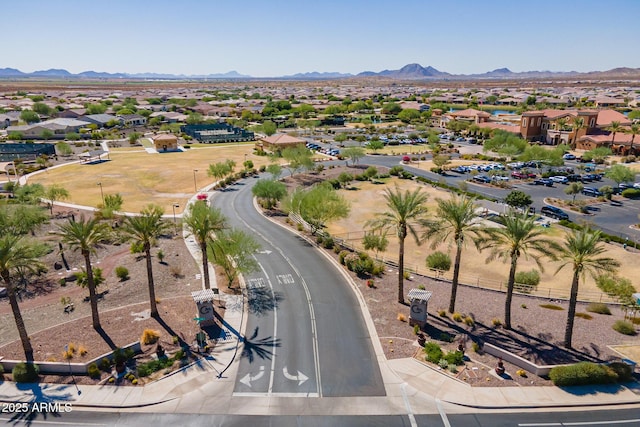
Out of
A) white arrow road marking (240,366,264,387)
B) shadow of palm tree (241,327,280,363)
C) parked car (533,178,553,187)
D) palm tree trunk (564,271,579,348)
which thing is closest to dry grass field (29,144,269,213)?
shadow of palm tree (241,327,280,363)

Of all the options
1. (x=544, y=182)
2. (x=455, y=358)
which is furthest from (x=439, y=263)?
(x=544, y=182)

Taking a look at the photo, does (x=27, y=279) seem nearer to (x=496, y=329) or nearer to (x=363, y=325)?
(x=363, y=325)

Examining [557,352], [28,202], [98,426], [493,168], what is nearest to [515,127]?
[493,168]

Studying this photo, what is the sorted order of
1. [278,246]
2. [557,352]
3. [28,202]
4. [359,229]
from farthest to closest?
[28,202] → [359,229] → [278,246] → [557,352]

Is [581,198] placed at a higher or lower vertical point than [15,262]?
lower

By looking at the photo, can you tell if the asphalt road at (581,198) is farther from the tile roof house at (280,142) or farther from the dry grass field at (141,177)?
the dry grass field at (141,177)

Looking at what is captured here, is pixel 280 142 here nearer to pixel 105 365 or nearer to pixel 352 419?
pixel 105 365
